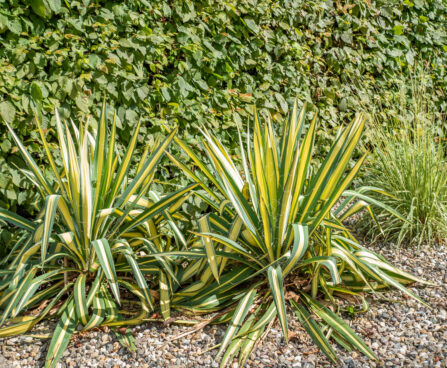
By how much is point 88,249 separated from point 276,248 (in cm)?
92

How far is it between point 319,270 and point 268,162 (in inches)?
23.2

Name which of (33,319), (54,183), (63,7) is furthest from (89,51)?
(33,319)

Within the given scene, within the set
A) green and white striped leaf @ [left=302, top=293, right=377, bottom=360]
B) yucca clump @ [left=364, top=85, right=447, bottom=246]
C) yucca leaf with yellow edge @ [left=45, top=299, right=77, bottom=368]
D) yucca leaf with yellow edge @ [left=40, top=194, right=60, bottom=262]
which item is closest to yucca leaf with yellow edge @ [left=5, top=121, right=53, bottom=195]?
yucca leaf with yellow edge @ [left=40, top=194, right=60, bottom=262]

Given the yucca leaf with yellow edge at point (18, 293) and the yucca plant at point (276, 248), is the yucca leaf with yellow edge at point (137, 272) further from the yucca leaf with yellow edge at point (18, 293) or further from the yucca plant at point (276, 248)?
the yucca leaf with yellow edge at point (18, 293)

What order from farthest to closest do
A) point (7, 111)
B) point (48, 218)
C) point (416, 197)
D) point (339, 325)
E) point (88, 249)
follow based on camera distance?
point (416, 197), point (7, 111), point (88, 249), point (339, 325), point (48, 218)

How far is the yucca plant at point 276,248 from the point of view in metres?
2.31

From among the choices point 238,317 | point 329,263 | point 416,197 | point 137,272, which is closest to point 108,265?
point 137,272

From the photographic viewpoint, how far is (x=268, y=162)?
242cm

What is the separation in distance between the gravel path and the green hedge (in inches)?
38.0

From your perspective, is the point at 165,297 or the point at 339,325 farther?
the point at 165,297

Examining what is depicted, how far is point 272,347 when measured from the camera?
224 centimetres

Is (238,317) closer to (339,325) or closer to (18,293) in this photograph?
(339,325)

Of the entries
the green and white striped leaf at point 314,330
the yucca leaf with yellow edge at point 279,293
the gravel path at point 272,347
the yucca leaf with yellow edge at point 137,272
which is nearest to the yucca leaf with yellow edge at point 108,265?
the yucca leaf with yellow edge at point 137,272

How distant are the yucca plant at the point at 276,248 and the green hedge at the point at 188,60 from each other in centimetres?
76
